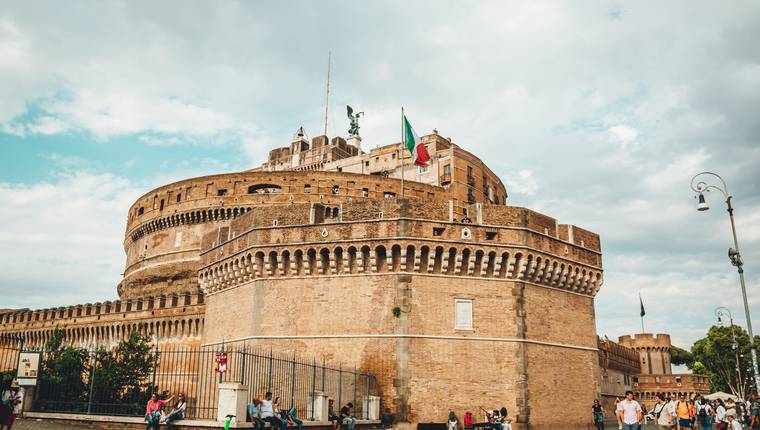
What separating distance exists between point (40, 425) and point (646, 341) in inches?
2302

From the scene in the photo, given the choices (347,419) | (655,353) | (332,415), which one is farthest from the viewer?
(655,353)

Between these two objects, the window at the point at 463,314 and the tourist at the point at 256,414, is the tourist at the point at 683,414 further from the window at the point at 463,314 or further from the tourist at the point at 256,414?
the tourist at the point at 256,414

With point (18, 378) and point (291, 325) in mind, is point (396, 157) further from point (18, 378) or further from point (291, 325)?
point (18, 378)

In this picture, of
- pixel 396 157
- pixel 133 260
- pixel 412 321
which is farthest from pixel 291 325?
pixel 396 157

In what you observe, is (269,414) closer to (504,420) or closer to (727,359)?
(504,420)

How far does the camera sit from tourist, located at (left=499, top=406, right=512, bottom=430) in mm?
19109

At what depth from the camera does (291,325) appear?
22.3m

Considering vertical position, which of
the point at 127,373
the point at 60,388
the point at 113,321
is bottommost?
the point at 60,388

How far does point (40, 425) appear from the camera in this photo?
1675cm

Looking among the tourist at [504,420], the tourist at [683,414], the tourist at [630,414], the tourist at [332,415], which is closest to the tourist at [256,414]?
the tourist at [332,415]

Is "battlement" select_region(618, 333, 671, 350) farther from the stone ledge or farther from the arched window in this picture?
the stone ledge

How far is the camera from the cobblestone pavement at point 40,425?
16094 millimetres

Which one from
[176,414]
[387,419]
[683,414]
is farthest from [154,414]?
[683,414]

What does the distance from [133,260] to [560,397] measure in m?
45.8
